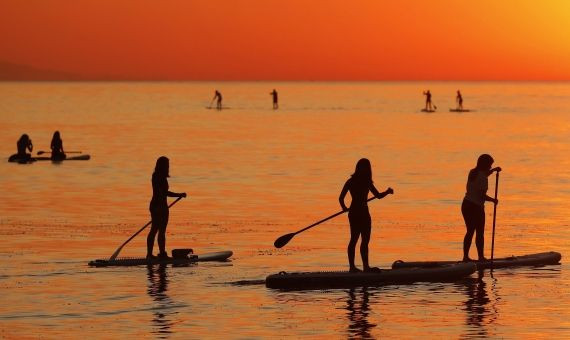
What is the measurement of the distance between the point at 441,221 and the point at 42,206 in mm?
11063

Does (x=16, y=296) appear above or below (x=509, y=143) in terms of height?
below

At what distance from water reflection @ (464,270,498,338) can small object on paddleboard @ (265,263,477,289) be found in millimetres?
531

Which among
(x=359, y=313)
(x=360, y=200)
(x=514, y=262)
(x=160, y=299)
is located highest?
(x=360, y=200)

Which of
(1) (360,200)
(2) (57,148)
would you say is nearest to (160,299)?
(1) (360,200)

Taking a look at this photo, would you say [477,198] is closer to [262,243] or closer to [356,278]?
[356,278]

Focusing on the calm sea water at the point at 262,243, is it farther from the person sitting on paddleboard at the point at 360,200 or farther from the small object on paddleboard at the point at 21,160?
the person sitting on paddleboard at the point at 360,200

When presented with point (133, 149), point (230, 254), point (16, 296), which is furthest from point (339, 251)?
point (133, 149)

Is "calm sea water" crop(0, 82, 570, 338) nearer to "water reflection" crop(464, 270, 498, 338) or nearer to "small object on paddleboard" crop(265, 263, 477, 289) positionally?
"water reflection" crop(464, 270, 498, 338)

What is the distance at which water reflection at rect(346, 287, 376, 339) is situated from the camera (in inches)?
701

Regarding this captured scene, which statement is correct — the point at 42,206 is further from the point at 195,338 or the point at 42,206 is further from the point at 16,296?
the point at 195,338

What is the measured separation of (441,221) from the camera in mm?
33000

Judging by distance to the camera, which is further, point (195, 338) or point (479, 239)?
point (479, 239)

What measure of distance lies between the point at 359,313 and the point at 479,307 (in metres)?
1.91

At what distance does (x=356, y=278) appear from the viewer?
71.4 ft
